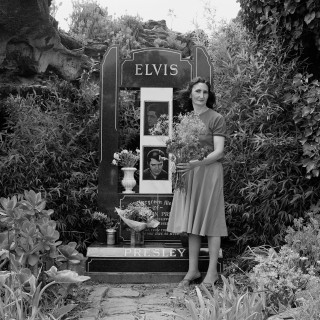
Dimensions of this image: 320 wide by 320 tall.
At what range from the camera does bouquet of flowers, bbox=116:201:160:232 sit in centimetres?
569

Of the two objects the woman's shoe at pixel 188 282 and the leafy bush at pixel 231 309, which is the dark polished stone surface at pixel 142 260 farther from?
the leafy bush at pixel 231 309

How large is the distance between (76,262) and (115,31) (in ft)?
32.3

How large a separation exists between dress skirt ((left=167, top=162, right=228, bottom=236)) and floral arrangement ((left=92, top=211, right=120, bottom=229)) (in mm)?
1081

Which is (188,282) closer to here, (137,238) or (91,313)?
(137,238)

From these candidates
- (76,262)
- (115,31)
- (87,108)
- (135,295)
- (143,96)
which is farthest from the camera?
(115,31)

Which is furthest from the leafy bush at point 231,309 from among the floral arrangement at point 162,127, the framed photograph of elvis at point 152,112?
the framed photograph of elvis at point 152,112

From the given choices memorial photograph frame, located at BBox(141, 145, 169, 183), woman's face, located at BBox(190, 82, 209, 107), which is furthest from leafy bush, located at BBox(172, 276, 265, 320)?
memorial photograph frame, located at BBox(141, 145, 169, 183)

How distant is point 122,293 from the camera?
489 centimetres

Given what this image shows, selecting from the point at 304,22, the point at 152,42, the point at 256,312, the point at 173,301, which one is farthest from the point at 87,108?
the point at 152,42

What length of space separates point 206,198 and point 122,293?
1.16 meters

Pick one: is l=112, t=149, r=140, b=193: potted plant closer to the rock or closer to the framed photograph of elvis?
the framed photograph of elvis

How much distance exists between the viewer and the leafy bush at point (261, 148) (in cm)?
581

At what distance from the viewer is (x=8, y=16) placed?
6629 millimetres

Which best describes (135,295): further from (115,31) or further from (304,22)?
(115,31)
